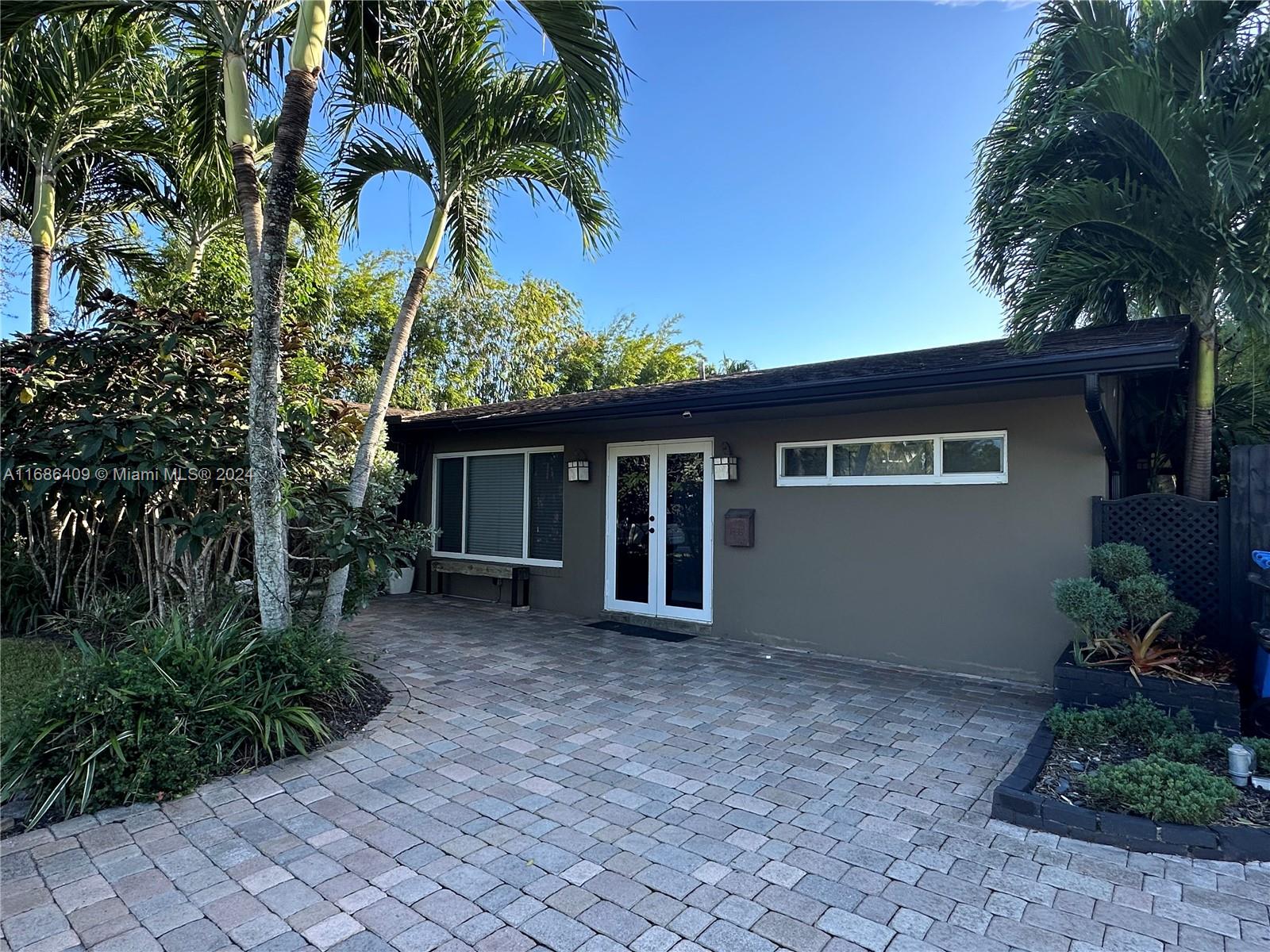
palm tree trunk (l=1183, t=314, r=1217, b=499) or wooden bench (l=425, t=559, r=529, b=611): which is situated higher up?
palm tree trunk (l=1183, t=314, r=1217, b=499)

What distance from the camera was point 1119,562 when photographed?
4.56m

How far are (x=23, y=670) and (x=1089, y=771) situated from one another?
23.9ft

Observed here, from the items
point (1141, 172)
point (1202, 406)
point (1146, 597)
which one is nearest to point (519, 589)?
point (1146, 597)

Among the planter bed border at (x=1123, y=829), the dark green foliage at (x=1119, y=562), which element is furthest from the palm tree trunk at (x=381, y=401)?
the dark green foliage at (x=1119, y=562)

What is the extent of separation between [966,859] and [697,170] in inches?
409

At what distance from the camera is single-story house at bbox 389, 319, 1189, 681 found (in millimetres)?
5191

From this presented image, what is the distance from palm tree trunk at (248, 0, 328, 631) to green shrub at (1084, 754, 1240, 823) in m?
4.76

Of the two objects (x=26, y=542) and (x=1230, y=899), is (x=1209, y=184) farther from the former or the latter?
(x=26, y=542)

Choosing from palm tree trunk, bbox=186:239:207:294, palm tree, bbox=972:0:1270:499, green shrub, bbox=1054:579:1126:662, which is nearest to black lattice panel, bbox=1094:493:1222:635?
palm tree, bbox=972:0:1270:499

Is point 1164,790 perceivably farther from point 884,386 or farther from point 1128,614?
point 884,386

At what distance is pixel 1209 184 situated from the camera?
421 centimetres

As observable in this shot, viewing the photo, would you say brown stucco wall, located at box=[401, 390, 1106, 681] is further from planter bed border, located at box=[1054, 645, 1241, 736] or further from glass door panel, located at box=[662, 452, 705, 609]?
planter bed border, located at box=[1054, 645, 1241, 736]

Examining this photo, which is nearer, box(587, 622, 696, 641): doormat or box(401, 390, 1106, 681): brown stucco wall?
box(401, 390, 1106, 681): brown stucco wall

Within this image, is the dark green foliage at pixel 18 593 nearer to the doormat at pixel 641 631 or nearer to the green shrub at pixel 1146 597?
the doormat at pixel 641 631
